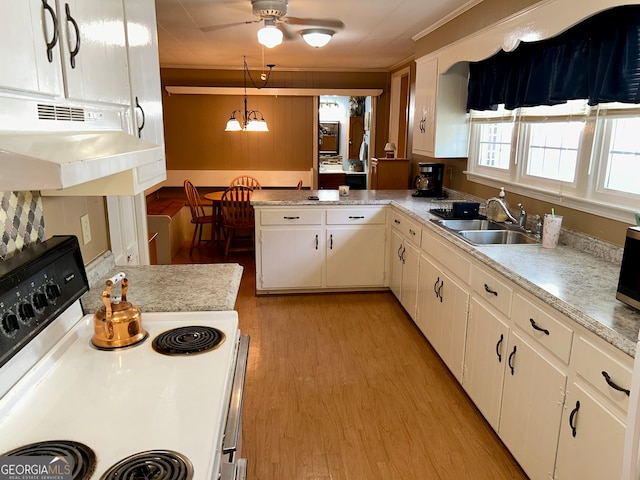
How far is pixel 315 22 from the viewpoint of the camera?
4078mm

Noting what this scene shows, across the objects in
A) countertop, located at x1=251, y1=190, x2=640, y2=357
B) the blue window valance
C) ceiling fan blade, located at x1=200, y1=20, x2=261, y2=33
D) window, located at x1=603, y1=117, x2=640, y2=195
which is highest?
ceiling fan blade, located at x1=200, y1=20, x2=261, y2=33

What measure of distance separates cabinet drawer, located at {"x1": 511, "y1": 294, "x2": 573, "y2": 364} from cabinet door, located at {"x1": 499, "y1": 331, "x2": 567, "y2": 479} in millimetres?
66

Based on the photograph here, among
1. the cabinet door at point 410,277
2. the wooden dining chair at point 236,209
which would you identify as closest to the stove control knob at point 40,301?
the cabinet door at point 410,277

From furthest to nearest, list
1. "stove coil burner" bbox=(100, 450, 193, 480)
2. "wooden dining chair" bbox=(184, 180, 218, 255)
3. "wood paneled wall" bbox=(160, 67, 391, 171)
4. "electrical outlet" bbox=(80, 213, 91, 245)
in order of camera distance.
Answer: "wood paneled wall" bbox=(160, 67, 391, 171) < "wooden dining chair" bbox=(184, 180, 218, 255) < "electrical outlet" bbox=(80, 213, 91, 245) < "stove coil burner" bbox=(100, 450, 193, 480)

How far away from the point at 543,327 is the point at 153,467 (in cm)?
148

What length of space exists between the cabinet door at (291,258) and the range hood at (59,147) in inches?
102

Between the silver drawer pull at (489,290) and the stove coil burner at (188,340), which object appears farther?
the silver drawer pull at (489,290)

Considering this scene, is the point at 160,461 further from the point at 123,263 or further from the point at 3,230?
the point at 123,263

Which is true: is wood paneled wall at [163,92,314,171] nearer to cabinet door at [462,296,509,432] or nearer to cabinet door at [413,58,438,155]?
cabinet door at [413,58,438,155]

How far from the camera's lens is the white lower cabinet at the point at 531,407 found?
1.77 metres

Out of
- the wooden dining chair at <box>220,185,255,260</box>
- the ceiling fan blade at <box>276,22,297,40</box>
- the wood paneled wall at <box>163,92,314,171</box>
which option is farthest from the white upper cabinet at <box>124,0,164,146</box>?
the wood paneled wall at <box>163,92,314,171</box>

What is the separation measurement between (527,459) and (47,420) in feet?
5.86

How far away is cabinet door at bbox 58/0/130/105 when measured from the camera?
1.19 meters

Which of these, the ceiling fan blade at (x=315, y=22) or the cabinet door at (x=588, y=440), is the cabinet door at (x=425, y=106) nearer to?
the ceiling fan blade at (x=315, y=22)
